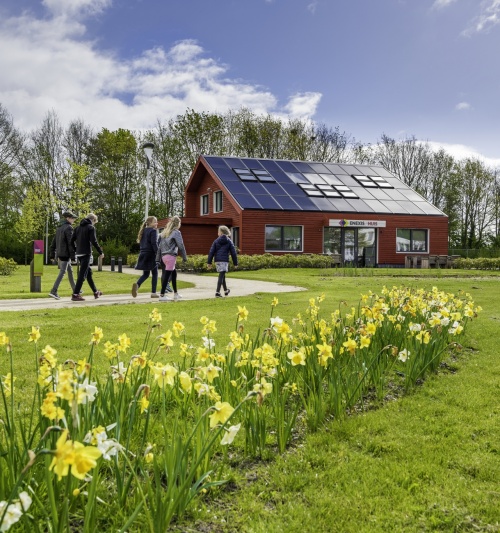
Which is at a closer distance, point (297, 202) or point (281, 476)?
point (281, 476)

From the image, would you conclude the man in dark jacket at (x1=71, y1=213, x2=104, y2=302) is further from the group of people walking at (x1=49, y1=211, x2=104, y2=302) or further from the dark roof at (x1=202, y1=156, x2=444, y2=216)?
the dark roof at (x1=202, y1=156, x2=444, y2=216)

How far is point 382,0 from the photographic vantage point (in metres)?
18.8

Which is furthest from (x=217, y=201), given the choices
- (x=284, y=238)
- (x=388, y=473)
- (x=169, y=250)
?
(x=388, y=473)

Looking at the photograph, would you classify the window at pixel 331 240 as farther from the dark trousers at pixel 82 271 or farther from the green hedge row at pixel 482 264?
the dark trousers at pixel 82 271

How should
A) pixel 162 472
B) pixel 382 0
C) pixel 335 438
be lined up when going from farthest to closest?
pixel 382 0
pixel 335 438
pixel 162 472

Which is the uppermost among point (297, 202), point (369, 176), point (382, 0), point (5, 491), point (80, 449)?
point (382, 0)

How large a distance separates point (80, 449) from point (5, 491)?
3.42 ft

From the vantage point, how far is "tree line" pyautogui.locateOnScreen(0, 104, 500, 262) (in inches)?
1657

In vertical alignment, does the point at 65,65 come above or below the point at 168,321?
above

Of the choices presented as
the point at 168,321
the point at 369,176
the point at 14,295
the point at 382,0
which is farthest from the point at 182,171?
the point at 168,321

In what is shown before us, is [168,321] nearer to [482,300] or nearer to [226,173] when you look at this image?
[482,300]

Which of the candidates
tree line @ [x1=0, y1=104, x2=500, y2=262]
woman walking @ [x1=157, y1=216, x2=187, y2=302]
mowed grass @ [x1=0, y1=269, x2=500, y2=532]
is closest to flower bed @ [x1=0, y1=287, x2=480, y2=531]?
mowed grass @ [x1=0, y1=269, x2=500, y2=532]

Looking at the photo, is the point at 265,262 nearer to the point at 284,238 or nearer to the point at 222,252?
the point at 284,238

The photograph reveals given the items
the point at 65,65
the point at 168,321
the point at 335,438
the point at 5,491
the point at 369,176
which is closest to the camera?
the point at 5,491
